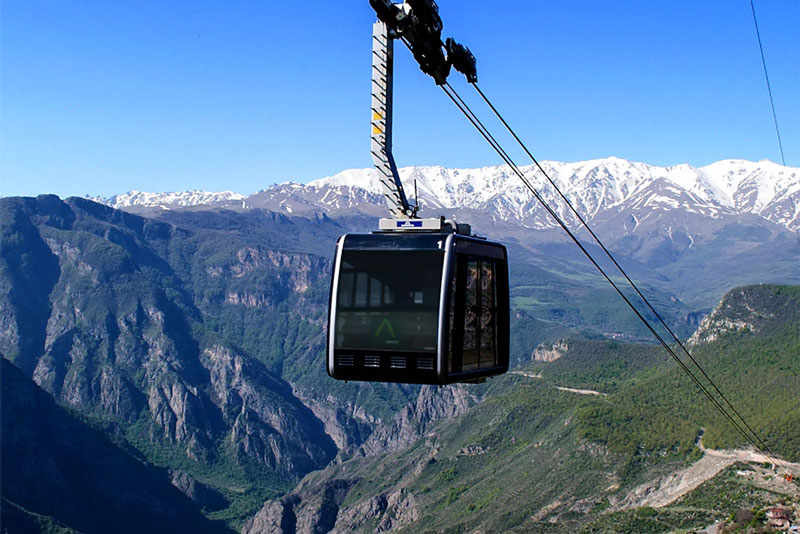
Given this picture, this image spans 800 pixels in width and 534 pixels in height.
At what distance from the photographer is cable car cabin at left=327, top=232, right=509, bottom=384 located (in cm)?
2450

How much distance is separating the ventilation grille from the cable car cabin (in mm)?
26

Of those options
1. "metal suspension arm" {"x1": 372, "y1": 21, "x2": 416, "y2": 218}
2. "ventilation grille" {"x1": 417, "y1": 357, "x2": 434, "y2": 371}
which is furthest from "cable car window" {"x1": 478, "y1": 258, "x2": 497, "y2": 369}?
"metal suspension arm" {"x1": 372, "y1": 21, "x2": 416, "y2": 218}

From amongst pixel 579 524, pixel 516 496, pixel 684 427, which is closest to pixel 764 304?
pixel 684 427

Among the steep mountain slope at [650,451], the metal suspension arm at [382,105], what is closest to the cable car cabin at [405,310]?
the metal suspension arm at [382,105]

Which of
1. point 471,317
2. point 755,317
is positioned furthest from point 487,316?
point 755,317

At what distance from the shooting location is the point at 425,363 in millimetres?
24453

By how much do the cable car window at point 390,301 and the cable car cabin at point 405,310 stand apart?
27 millimetres

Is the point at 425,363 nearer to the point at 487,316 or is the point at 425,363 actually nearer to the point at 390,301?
the point at 390,301

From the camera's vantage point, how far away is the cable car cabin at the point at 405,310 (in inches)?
965

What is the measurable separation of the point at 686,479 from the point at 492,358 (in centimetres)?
11216

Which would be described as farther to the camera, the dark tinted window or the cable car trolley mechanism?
the dark tinted window

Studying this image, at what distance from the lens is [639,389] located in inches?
7377

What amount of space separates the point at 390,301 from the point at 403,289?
0.50m

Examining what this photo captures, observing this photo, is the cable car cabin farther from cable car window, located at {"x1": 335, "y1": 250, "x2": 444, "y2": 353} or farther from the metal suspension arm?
the metal suspension arm
